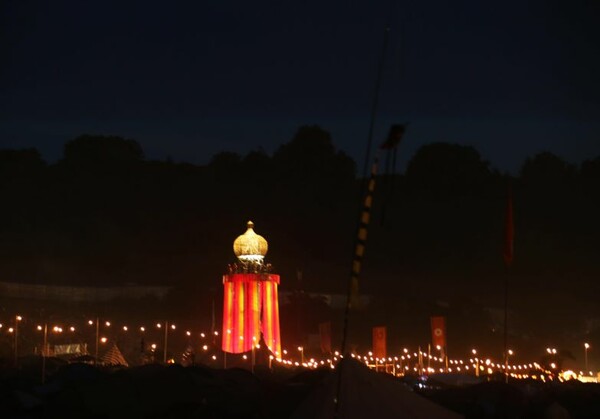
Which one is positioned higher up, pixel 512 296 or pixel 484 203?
pixel 484 203

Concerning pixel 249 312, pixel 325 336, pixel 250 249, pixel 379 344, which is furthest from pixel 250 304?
pixel 379 344

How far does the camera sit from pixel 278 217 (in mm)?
55156

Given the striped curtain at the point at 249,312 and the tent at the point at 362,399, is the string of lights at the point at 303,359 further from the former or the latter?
the tent at the point at 362,399

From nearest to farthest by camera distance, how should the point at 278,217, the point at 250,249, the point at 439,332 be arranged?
the point at 439,332, the point at 250,249, the point at 278,217

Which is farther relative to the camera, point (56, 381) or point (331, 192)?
point (331, 192)

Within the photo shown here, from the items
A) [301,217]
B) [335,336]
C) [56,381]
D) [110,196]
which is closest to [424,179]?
[301,217]

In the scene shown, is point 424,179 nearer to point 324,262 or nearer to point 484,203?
point 484,203

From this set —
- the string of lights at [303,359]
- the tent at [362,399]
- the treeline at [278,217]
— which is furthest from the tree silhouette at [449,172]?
the tent at [362,399]

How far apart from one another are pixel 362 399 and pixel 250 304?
20.1 metres

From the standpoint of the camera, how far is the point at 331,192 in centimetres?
5816

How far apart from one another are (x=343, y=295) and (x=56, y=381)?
25.9 m

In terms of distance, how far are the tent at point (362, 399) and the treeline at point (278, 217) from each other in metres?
29.5

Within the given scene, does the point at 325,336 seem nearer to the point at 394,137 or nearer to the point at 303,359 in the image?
the point at 303,359

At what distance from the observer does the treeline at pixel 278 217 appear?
48.9m
